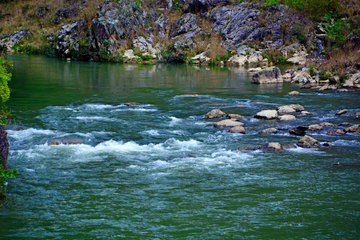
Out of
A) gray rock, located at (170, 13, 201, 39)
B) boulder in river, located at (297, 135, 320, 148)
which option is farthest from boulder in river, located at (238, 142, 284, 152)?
gray rock, located at (170, 13, 201, 39)

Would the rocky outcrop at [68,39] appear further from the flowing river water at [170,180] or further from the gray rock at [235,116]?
the gray rock at [235,116]

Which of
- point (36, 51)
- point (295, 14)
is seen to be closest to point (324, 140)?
point (295, 14)

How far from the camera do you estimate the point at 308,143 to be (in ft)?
33.4

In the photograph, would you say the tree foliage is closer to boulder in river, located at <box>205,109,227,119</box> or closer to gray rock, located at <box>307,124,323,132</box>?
boulder in river, located at <box>205,109,227,119</box>

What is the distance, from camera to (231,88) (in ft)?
73.5

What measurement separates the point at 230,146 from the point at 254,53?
31.5 m

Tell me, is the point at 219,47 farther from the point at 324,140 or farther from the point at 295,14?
the point at 324,140

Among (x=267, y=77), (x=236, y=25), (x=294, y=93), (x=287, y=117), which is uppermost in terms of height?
(x=236, y=25)

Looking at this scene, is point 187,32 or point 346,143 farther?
point 187,32

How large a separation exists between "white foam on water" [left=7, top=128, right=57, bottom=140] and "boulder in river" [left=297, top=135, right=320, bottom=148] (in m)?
7.04

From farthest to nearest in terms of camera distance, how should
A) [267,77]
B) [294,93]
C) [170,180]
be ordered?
[267,77] < [294,93] < [170,180]

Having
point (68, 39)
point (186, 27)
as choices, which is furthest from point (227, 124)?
point (68, 39)

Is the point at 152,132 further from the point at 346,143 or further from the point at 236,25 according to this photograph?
the point at 236,25

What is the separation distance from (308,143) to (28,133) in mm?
7970
